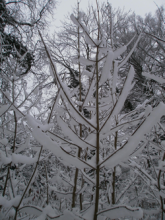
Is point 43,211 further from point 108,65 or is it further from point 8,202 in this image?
point 108,65

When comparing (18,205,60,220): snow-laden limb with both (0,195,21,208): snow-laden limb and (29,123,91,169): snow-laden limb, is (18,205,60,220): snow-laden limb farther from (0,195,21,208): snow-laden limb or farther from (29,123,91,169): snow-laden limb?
(29,123,91,169): snow-laden limb

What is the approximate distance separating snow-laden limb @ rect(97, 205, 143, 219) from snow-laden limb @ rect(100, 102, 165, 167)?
0.11m

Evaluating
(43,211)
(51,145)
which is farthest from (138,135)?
(43,211)

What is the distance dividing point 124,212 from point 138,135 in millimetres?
190

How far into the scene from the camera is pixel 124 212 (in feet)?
1.11

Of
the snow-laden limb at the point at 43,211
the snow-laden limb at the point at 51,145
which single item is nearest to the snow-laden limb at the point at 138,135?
the snow-laden limb at the point at 51,145

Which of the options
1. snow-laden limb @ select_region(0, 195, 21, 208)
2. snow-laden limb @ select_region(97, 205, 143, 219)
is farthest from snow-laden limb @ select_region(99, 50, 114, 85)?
snow-laden limb @ select_region(0, 195, 21, 208)

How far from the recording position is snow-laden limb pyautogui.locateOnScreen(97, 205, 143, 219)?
12.4 inches

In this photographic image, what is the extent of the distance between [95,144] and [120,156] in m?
0.09

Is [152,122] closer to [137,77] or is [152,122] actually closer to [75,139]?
[75,139]

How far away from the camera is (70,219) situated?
1.21 ft

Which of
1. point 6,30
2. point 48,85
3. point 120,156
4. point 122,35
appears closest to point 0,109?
point 120,156

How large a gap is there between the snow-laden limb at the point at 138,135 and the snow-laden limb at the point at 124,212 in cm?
11

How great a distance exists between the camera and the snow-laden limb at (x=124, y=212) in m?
0.32
